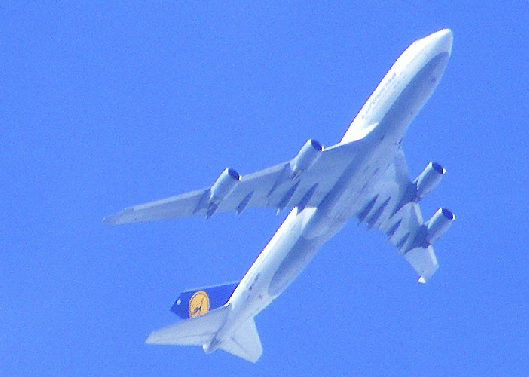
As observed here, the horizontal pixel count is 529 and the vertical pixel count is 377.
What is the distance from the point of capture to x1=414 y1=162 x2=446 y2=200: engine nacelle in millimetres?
60750

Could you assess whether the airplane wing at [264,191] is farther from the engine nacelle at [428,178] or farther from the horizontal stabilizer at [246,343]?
the horizontal stabilizer at [246,343]

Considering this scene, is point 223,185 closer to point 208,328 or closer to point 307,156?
point 307,156

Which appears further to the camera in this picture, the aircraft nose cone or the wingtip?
the aircraft nose cone

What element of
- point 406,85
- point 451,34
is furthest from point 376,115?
point 451,34

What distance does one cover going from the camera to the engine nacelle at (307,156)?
174 ft

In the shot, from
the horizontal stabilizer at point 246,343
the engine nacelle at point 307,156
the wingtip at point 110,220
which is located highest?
the wingtip at point 110,220

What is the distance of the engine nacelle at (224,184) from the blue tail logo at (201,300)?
11.2 metres

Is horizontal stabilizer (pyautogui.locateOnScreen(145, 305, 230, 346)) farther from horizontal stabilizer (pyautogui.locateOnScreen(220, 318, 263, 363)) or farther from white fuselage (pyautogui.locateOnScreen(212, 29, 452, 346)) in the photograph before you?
horizontal stabilizer (pyautogui.locateOnScreen(220, 318, 263, 363))

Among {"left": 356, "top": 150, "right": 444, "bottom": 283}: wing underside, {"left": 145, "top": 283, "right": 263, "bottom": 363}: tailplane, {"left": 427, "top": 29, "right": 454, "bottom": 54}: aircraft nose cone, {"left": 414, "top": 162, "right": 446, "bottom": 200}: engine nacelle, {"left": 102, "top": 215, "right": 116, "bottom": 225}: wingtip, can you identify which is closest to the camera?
{"left": 102, "top": 215, "right": 116, "bottom": 225}: wingtip

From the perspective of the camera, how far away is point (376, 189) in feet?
203

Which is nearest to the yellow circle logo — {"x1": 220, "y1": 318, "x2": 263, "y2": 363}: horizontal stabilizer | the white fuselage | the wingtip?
the white fuselage

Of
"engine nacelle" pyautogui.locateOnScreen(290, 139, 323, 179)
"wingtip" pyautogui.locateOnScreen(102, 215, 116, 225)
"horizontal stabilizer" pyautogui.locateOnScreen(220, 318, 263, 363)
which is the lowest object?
"horizontal stabilizer" pyautogui.locateOnScreen(220, 318, 263, 363)

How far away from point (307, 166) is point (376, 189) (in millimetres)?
9551

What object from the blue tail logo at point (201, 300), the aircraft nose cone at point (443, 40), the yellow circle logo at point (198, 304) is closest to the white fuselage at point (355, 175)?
the aircraft nose cone at point (443, 40)
